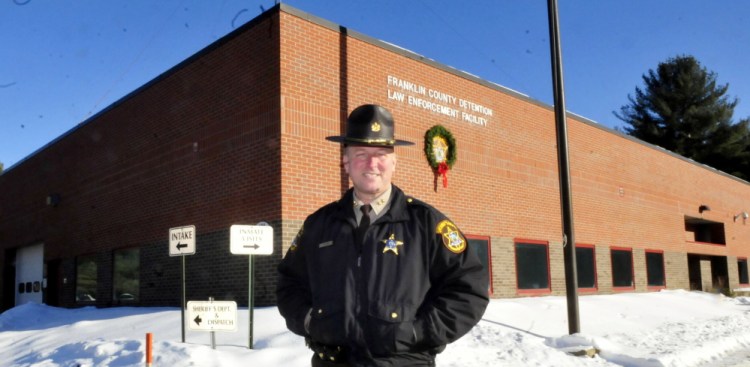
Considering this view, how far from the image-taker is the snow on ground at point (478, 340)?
31.7 feet

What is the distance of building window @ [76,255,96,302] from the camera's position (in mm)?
19969

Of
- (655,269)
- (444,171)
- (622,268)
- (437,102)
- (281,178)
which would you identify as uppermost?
(437,102)

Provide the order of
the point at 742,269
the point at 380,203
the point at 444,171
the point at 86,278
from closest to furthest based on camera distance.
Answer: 1. the point at 380,203
2. the point at 444,171
3. the point at 86,278
4. the point at 742,269

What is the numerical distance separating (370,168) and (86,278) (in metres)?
19.4

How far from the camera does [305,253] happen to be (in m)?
3.53

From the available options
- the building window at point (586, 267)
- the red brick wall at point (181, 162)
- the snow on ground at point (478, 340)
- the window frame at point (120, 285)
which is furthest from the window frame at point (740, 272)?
the window frame at point (120, 285)

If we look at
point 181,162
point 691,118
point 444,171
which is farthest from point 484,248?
point 691,118

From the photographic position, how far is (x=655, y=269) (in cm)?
2591

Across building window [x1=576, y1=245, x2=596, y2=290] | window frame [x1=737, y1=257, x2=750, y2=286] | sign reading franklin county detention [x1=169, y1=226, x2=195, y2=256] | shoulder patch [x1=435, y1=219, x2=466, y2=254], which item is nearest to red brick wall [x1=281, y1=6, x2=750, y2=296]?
building window [x1=576, y1=245, x2=596, y2=290]

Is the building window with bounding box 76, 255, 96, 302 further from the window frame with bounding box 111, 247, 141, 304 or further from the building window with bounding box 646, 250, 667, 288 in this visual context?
the building window with bounding box 646, 250, 667, 288

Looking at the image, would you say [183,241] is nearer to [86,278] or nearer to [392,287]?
[392,287]

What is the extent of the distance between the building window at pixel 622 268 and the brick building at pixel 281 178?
7 centimetres

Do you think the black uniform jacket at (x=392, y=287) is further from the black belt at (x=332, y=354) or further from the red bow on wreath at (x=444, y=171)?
the red bow on wreath at (x=444, y=171)

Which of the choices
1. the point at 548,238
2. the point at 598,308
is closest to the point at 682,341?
the point at 598,308
